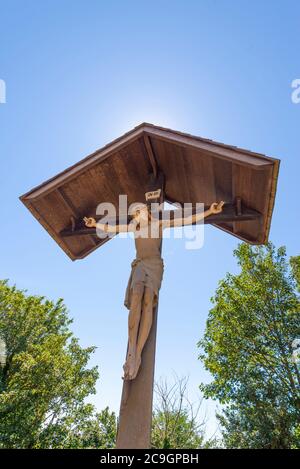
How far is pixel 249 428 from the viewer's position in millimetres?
12078

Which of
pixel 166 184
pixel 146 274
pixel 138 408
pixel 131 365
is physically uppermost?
pixel 166 184

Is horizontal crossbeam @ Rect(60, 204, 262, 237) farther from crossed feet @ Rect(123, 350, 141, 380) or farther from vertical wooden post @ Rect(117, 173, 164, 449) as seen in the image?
crossed feet @ Rect(123, 350, 141, 380)

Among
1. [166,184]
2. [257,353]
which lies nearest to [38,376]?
[257,353]

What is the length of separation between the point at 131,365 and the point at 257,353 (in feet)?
35.3

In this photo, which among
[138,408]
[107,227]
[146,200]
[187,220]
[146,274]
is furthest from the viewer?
[146,200]

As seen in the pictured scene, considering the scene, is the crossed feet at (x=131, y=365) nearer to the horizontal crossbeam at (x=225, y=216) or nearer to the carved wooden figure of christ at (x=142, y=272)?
the carved wooden figure of christ at (x=142, y=272)

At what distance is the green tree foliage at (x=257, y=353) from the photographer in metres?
11.6

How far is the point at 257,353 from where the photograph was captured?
12289mm

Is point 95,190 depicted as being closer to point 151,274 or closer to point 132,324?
point 151,274

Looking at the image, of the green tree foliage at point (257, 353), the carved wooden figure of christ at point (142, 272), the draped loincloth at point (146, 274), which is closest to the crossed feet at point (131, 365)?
the carved wooden figure of christ at point (142, 272)

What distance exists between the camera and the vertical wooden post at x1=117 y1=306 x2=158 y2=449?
2.54 metres

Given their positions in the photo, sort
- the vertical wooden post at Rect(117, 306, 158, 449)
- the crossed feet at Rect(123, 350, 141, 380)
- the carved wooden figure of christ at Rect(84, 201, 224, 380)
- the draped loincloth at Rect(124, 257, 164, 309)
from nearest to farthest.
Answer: the vertical wooden post at Rect(117, 306, 158, 449) < the crossed feet at Rect(123, 350, 141, 380) < the carved wooden figure of christ at Rect(84, 201, 224, 380) < the draped loincloth at Rect(124, 257, 164, 309)

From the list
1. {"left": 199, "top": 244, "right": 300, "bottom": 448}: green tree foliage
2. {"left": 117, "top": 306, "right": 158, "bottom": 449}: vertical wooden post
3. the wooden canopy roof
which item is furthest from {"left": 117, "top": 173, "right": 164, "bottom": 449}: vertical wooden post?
{"left": 199, "top": 244, "right": 300, "bottom": 448}: green tree foliage

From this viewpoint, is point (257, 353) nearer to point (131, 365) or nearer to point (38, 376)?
point (38, 376)
